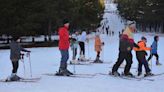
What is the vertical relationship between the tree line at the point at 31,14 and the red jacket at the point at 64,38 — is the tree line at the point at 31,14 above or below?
above

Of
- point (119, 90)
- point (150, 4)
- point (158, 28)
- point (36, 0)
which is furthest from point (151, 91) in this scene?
point (158, 28)

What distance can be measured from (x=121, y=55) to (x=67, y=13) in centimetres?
3786

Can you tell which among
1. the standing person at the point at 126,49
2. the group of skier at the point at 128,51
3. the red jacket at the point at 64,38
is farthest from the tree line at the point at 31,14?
the standing person at the point at 126,49

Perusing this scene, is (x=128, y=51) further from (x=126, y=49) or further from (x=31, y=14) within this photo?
(x=31, y=14)

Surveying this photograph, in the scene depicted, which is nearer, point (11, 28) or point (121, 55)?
point (121, 55)

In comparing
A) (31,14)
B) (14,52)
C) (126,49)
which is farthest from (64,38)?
(31,14)

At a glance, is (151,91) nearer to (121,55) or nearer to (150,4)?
(121,55)

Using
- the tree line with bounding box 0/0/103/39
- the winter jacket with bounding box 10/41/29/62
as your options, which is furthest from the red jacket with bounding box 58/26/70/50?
the tree line with bounding box 0/0/103/39

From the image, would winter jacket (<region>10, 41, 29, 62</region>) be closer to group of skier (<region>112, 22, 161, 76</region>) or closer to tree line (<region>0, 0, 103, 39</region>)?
group of skier (<region>112, 22, 161, 76</region>)

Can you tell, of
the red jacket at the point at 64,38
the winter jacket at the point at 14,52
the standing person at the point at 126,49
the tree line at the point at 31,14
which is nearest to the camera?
the winter jacket at the point at 14,52

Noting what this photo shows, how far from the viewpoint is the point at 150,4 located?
81.1 meters

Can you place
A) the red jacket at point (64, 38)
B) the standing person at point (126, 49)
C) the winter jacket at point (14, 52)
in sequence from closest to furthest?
the winter jacket at point (14, 52)
the standing person at point (126, 49)
the red jacket at point (64, 38)

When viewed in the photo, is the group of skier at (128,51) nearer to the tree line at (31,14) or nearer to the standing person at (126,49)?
the standing person at (126,49)

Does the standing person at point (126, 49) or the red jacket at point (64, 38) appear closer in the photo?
the standing person at point (126, 49)
